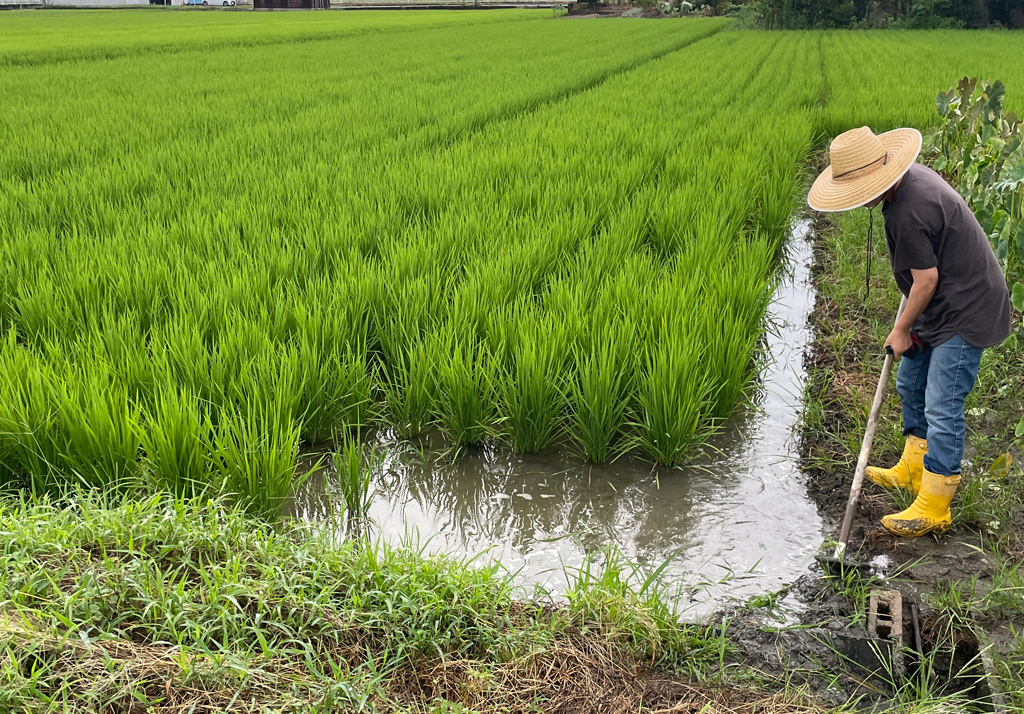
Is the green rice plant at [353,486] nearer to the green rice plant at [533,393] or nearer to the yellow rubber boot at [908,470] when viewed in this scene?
the green rice plant at [533,393]

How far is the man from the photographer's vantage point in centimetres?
195

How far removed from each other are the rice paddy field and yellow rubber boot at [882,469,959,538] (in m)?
0.64

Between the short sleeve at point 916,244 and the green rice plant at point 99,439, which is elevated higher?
the short sleeve at point 916,244

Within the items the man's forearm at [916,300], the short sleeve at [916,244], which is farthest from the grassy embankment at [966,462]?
the short sleeve at [916,244]

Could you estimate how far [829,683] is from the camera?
1634mm

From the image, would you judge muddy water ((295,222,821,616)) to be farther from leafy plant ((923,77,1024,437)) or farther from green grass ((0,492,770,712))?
leafy plant ((923,77,1024,437))

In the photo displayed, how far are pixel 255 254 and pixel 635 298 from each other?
1.75 meters

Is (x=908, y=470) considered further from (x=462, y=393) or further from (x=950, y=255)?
(x=462, y=393)

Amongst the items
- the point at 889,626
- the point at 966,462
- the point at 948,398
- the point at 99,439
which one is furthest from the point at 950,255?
the point at 99,439

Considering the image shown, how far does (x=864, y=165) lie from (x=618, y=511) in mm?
1144

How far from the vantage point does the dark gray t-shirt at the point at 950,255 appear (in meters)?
1.95

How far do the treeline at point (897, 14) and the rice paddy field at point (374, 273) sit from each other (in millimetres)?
20469

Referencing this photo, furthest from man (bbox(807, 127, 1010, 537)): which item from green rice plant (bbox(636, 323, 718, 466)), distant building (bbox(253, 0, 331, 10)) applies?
distant building (bbox(253, 0, 331, 10))

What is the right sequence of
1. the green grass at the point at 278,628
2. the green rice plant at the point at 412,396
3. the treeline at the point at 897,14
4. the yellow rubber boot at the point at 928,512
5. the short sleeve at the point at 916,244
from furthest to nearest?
the treeline at the point at 897,14
the green rice plant at the point at 412,396
the yellow rubber boot at the point at 928,512
the short sleeve at the point at 916,244
the green grass at the point at 278,628
